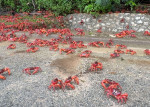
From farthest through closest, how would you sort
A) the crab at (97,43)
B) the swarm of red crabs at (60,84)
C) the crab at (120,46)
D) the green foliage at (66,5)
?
the green foliage at (66,5)
the crab at (97,43)
the crab at (120,46)
the swarm of red crabs at (60,84)

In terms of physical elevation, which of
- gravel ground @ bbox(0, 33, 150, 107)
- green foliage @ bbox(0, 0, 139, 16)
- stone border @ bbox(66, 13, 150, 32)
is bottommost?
gravel ground @ bbox(0, 33, 150, 107)

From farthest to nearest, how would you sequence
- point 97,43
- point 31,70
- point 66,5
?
point 66,5
point 97,43
point 31,70

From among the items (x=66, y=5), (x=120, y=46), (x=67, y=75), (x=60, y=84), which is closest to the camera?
(x=60, y=84)

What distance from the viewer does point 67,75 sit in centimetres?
453

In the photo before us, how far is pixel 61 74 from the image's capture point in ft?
15.0

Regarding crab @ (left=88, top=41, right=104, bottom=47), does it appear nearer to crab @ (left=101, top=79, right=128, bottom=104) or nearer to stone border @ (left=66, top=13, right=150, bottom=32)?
stone border @ (left=66, top=13, right=150, bottom=32)

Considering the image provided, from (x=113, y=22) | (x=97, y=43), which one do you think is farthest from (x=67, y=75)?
(x=113, y=22)

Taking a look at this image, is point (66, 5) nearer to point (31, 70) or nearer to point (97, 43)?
point (97, 43)

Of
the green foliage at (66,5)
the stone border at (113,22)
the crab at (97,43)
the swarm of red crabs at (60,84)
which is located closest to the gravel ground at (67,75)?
the swarm of red crabs at (60,84)

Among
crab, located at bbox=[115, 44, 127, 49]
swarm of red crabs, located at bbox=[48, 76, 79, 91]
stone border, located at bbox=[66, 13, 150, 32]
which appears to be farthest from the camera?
stone border, located at bbox=[66, 13, 150, 32]

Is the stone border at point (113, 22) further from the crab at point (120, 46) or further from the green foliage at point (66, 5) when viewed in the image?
the crab at point (120, 46)

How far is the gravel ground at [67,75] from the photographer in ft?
11.3

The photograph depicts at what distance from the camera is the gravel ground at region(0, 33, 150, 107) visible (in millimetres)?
3449

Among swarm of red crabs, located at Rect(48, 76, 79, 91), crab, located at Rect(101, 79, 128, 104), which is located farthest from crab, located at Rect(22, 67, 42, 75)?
crab, located at Rect(101, 79, 128, 104)
